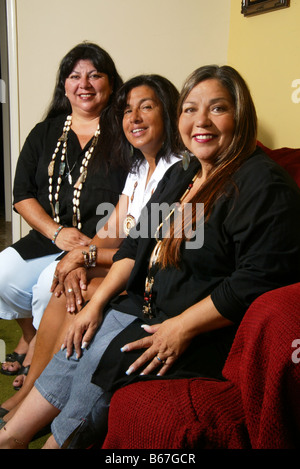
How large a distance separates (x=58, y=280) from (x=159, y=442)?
91cm

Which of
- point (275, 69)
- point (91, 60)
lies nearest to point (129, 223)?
point (91, 60)

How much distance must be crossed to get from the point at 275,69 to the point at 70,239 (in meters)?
1.34

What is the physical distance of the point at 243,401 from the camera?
103cm

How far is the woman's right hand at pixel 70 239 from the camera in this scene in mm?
1978

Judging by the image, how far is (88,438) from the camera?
4.16 ft

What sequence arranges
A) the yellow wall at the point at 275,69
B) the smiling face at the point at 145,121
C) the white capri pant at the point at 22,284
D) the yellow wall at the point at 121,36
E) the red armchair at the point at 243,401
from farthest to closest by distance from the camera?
the yellow wall at the point at 121,36
the yellow wall at the point at 275,69
the white capri pant at the point at 22,284
the smiling face at the point at 145,121
the red armchair at the point at 243,401

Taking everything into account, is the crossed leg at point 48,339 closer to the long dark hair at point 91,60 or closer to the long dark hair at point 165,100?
the long dark hair at point 165,100

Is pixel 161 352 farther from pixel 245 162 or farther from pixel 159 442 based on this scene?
pixel 245 162

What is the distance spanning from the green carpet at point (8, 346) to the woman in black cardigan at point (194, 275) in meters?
0.29

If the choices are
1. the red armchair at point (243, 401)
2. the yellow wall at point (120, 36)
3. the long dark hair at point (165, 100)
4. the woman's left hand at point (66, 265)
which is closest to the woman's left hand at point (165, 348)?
the red armchair at point (243, 401)

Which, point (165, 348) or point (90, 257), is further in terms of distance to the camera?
point (90, 257)

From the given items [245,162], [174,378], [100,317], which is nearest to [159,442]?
[174,378]

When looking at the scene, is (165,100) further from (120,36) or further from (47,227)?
(120,36)

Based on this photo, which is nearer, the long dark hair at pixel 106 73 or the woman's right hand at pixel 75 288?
the woman's right hand at pixel 75 288
